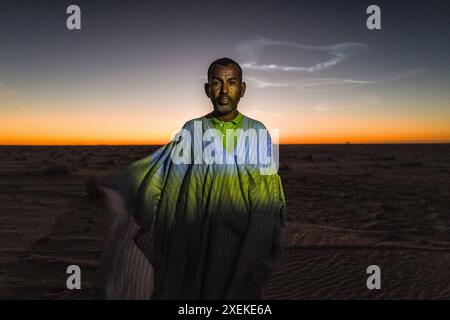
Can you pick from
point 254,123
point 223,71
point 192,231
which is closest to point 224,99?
point 223,71

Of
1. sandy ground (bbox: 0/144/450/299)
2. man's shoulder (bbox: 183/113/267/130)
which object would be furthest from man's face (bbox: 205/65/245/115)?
sandy ground (bbox: 0/144/450/299)

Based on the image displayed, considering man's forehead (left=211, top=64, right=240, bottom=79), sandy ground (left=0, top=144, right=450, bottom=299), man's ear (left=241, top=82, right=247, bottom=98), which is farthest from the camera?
sandy ground (left=0, top=144, right=450, bottom=299)

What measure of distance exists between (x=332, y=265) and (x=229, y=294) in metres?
3.91

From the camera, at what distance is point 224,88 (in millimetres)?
2969

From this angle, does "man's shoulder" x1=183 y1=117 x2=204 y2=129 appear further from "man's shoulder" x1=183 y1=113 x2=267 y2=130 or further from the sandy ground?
the sandy ground

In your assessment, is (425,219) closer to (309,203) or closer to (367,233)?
(367,233)

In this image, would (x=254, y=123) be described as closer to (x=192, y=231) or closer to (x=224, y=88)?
(x=224, y=88)

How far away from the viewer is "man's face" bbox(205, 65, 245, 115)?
2.96m

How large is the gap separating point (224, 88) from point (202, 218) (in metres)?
0.93

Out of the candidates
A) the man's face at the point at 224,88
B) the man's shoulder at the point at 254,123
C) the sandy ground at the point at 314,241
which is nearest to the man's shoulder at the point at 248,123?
the man's shoulder at the point at 254,123

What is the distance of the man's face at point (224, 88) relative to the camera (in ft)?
9.73
